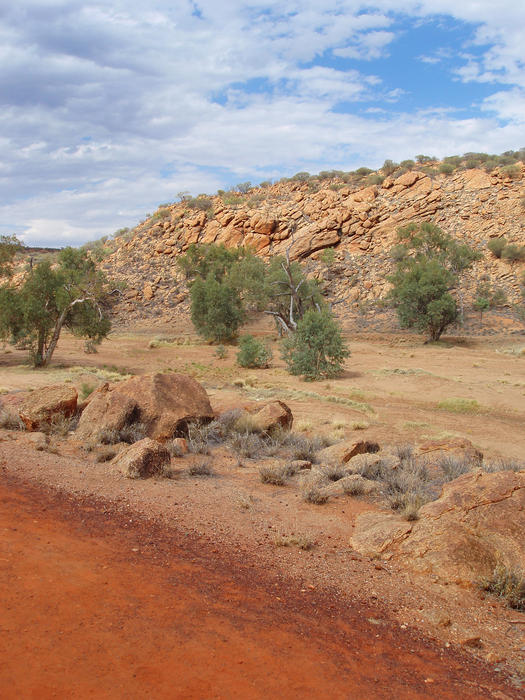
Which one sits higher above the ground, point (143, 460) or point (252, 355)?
point (252, 355)

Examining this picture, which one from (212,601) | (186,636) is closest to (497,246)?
(212,601)

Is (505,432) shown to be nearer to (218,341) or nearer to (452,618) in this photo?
(452,618)

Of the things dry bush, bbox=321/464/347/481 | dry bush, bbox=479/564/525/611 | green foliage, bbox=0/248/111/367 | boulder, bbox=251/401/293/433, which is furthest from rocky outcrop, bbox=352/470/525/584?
green foliage, bbox=0/248/111/367

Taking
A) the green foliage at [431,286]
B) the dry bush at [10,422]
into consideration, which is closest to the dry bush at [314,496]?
the dry bush at [10,422]

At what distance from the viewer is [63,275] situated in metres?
26.4

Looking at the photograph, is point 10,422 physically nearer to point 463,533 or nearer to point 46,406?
point 46,406

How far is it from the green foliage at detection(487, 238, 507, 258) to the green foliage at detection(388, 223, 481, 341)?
4.04 metres

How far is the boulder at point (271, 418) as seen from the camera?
11.2m

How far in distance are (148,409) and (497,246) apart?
4132 centimetres

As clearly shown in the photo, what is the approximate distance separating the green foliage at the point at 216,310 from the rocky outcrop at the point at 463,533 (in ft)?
109

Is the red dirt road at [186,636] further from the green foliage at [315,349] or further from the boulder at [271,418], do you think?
the green foliage at [315,349]

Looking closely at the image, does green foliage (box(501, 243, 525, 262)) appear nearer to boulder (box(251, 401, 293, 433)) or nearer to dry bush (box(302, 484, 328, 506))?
boulder (box(251, 401, 293, 433))

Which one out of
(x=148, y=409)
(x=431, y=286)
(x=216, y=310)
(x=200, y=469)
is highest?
(x=431, y=286)

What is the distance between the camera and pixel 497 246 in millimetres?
43719
